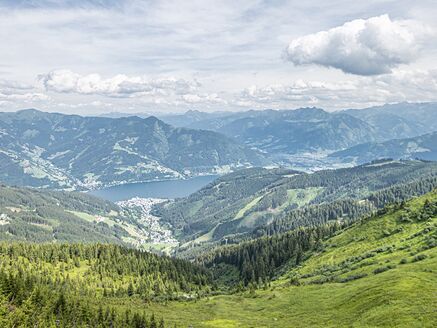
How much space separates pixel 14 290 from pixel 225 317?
58.2 meters

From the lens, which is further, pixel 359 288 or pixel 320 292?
pixel 320 292

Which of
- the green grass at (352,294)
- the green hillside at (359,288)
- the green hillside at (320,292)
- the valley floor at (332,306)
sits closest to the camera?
the valley floor at (332,306)

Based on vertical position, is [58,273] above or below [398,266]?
below

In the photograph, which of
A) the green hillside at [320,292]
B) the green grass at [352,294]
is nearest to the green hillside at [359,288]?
the green grass at [352,294]

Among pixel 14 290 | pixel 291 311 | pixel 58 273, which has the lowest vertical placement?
pixel 58 273

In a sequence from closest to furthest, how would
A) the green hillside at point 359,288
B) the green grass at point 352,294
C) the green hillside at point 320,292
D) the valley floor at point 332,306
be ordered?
1. the valley floor at point 332,306
2. the green grass at point 352,294
3. the green hillside at point 359,288
4. the green hillside at point 320,292

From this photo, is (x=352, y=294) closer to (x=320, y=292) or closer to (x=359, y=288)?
(x=359, y=288)

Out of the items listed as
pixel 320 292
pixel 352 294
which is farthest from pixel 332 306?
pixel 320 292

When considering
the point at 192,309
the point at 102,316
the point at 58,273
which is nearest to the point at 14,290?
the point at 102,316

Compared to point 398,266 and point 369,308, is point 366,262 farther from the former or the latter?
point 369,308

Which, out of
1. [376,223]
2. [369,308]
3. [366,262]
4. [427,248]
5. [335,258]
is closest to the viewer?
[369,308]

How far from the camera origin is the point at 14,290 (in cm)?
11406

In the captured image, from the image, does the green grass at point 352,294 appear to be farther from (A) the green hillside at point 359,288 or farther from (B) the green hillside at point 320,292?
(B) the green hillside at point 320,292

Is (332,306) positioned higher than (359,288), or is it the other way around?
(359,288)
